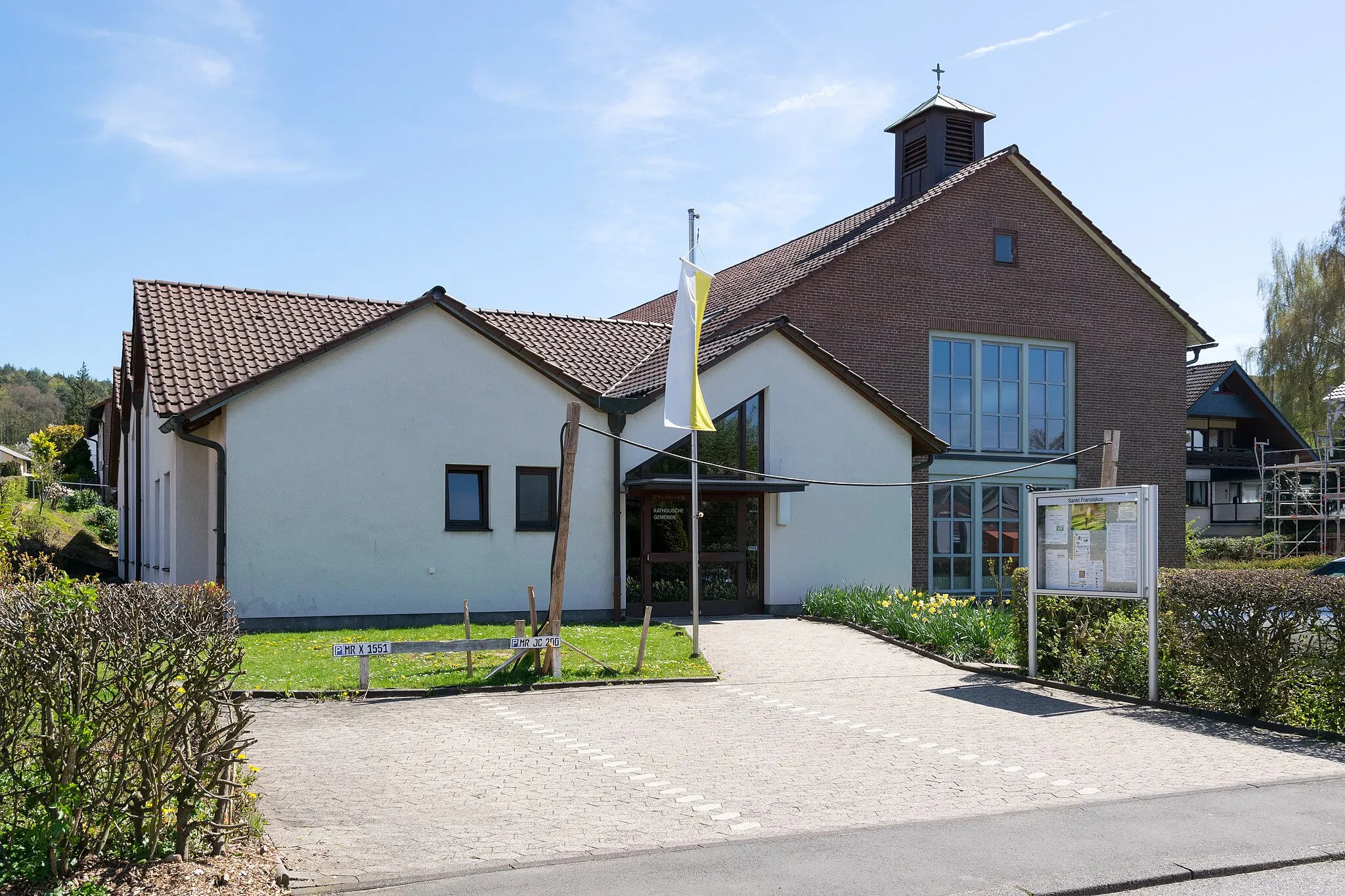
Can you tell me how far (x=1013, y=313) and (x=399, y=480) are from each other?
15.4m

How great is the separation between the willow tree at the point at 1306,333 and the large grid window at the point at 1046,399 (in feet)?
70.4

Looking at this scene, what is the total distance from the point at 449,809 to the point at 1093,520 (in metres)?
7.87

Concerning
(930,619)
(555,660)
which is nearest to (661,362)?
(930,619)

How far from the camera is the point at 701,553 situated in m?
19.2

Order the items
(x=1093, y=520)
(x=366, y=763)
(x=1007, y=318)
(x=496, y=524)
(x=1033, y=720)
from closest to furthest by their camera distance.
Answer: (x=366, y=763)
(x=1033, y=720)
(x=1093, y=520)
(x=496, y=524)
(x=1007, y=318)

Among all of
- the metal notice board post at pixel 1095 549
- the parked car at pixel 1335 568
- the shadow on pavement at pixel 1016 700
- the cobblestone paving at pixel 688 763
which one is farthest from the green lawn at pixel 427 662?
the parked car at pixel 1335 568

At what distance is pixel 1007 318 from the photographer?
26391mm

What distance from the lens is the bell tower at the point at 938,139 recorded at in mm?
28406

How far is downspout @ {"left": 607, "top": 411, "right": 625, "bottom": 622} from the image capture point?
1869cm

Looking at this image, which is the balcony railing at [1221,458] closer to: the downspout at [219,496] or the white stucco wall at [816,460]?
the white stucco wall at [816,460]

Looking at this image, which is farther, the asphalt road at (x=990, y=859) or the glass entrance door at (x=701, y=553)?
the glass entrance door at (x=701, y=553)

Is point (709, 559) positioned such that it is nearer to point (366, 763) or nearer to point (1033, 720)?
point (1033, 720)

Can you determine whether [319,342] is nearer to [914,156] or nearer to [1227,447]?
[914,156]

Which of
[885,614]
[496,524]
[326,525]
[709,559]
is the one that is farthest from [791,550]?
[326,525]
